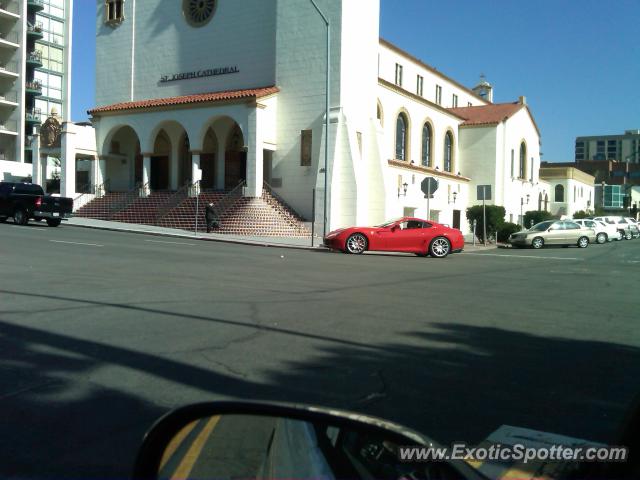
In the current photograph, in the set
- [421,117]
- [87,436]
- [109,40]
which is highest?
[109,40]

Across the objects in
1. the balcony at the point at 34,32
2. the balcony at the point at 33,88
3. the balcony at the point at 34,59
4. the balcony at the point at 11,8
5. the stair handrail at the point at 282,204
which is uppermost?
the balcony at the point at 11,8

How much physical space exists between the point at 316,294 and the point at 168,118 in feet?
93.0

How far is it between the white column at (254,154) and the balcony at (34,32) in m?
44.8

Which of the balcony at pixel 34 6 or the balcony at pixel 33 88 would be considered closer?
the balcony at pixel 33 88

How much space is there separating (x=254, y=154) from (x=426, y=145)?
17.4 m

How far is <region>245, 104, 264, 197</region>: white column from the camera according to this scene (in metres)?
32.2

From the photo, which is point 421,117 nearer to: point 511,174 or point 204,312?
point 511,174

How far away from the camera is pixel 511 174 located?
51688mm

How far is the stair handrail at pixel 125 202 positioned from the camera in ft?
116

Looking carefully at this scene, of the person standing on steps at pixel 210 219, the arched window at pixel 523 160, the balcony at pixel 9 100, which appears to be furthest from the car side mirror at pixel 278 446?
the balcony at pixel 9 100

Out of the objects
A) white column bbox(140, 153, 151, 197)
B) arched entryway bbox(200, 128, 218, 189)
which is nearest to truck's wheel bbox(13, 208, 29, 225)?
white column bbox(140, 153, 151, 197)

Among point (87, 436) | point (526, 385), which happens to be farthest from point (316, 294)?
point (87, 436)

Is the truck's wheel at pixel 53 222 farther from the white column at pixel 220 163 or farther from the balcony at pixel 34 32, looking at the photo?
the balcony at pixel 34 32

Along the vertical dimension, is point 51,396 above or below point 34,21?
below
